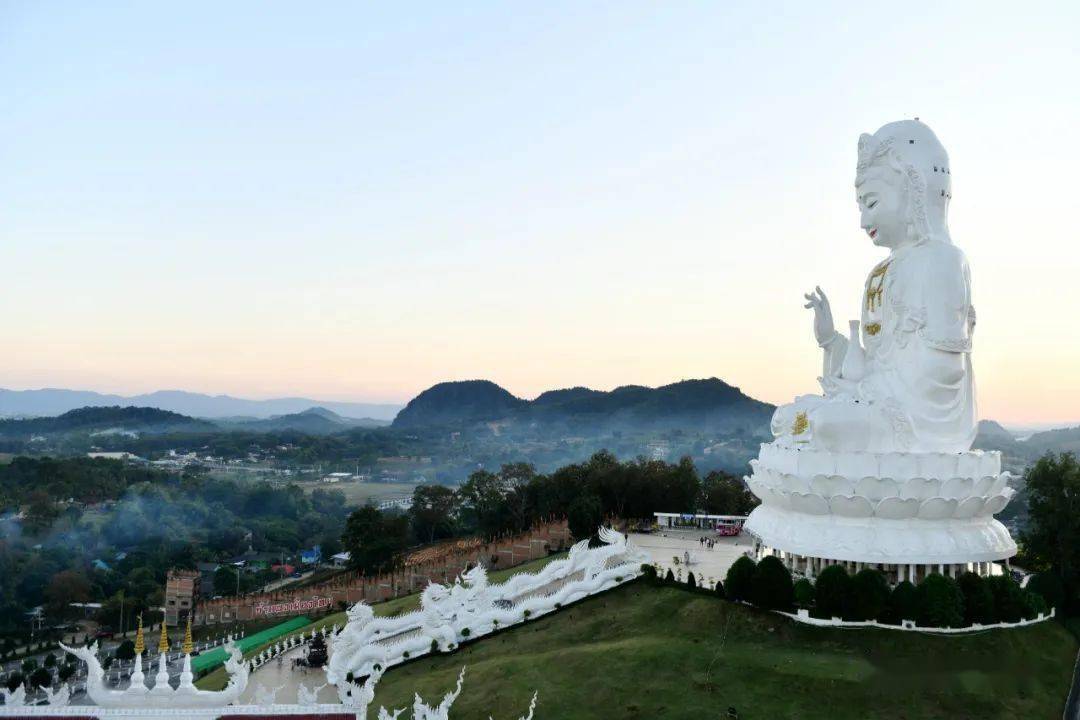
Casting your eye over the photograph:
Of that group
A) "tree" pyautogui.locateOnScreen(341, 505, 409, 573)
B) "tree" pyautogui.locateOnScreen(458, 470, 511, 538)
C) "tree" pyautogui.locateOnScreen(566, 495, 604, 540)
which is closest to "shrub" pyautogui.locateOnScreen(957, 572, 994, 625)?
"tree" pyautogui.locateOnScreen(566, 495, 604, 540)

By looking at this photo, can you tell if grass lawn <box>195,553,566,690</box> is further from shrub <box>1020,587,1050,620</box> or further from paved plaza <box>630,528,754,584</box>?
shrub <box>1020,587,1050,620</box>

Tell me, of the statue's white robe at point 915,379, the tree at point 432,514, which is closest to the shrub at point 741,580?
the statue's white robe at point 915,379

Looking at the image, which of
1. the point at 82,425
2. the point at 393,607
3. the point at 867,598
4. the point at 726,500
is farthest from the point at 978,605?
the point at 82,425

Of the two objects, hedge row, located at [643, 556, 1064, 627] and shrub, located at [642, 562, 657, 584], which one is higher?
A: hedge row, located at [643, 556, 1064, 627]

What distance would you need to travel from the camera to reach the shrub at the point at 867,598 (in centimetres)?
1900

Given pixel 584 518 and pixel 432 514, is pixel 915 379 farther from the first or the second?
pixel 432 514

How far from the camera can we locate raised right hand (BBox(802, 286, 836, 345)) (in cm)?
2558

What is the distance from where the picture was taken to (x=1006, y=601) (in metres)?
19.5

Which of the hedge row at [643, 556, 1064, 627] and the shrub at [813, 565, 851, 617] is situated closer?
the hedge row at [643, 556, 1064, 627]

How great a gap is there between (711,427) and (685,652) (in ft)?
583

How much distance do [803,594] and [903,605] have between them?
81.5 inches

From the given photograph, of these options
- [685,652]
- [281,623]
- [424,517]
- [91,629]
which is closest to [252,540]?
[424,517]

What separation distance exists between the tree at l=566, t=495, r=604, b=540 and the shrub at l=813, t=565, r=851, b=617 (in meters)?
13.8

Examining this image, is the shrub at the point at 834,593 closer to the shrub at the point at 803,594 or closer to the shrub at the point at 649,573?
the shrub at the point at 803,594
